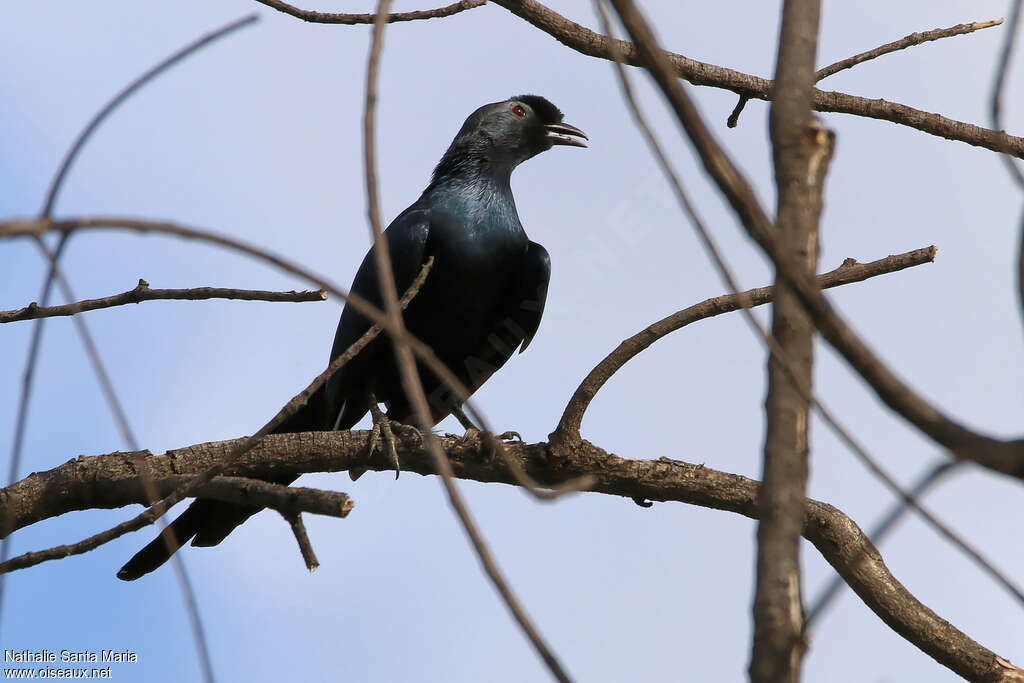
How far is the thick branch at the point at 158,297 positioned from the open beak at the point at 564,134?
2.82 meters

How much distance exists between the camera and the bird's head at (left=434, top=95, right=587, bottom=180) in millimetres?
5008

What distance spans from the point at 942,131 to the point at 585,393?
1.74 meters

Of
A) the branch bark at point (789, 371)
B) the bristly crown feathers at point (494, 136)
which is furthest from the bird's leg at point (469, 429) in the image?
the branch bark at point (789, 371)

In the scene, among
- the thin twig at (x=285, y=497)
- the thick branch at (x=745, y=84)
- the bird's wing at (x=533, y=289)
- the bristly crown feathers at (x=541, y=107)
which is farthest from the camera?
the bristly crown feathers at (x=541, y=107)

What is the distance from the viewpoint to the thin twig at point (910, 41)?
12.2ft

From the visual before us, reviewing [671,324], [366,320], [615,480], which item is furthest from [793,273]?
[366,320]

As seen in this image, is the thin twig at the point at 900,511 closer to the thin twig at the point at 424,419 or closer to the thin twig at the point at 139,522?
the thin twig at the point at 424,419

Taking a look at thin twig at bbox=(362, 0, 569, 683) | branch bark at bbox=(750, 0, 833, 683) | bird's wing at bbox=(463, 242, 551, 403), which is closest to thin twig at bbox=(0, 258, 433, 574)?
thin twig at bbox=(362, 0, 569, 683)

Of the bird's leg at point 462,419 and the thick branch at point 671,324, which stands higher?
the bird's leg at point 462,419

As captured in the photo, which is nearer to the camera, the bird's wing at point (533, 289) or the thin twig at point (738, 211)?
the thin twig at point (738, 211)

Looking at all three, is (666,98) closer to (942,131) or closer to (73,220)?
(73,220)

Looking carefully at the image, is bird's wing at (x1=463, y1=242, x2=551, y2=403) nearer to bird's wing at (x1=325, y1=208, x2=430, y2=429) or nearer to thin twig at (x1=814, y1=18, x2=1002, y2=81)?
bird's wing at (x1=325, y1=208, x2=430, y2=429)

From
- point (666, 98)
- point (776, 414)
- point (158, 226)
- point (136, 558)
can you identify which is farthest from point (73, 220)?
point (136, 558)

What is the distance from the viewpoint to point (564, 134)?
5.30m
